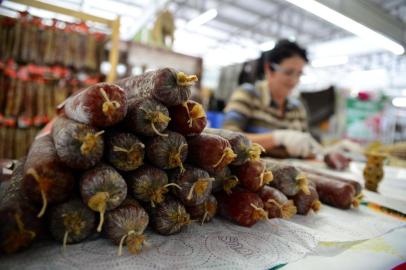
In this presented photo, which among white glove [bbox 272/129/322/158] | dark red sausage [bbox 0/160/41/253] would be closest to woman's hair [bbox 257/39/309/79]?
white glove [bbox 272/129/322/158]

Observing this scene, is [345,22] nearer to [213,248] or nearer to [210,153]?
[210,153]

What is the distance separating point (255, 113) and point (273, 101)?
0.95 ft

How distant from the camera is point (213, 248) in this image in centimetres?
95

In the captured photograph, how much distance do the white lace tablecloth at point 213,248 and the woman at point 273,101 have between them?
1.60 m

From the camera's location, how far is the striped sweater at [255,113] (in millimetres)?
3109

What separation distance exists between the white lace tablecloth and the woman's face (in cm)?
214

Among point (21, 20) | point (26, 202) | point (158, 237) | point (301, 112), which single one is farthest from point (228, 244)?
point (21, 20)

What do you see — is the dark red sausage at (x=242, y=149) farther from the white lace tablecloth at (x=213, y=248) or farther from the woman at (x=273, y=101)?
the woman at (x=273, y=101)

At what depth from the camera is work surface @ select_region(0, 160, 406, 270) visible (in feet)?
2.66

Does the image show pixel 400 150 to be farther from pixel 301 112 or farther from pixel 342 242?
pixel 342 242

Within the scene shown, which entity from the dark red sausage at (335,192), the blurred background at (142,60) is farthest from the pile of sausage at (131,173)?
the blurred background at (142,60)

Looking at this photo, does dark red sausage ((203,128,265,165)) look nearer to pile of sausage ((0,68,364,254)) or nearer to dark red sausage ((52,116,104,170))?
pile of sausage ((0,68,364,254))

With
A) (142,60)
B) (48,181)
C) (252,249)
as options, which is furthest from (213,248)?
(142,60)

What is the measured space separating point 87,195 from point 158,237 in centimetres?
31
